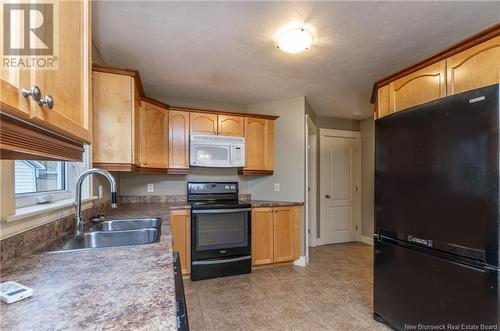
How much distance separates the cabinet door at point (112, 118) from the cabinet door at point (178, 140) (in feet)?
3.26

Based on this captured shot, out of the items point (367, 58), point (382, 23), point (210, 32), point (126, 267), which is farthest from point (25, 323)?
point (367, 58)

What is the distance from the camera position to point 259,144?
355 centimetres

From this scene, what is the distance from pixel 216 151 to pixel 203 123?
404 millimetres

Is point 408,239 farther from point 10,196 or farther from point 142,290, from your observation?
point 10,196

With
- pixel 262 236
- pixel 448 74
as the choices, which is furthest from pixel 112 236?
pixel 448 74

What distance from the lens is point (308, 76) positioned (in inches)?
110

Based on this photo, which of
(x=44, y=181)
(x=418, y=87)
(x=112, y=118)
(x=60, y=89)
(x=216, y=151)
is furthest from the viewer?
(x=216, y=151)

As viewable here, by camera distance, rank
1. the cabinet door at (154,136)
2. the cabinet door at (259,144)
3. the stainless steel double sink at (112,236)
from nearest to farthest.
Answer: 1. the stainless steel double sink at (112,236)
2. the cabinet door at (154,136)
3. the cabinet door at (259,144)

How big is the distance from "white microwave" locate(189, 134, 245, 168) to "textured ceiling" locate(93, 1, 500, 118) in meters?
0.66

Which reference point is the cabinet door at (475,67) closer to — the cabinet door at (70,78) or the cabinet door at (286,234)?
the cabinet door at (70,78)

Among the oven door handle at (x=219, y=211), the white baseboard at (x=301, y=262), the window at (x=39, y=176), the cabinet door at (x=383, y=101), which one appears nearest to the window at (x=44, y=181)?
the window at (x=39, y=176)

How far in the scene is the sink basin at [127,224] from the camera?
1836 millimetres

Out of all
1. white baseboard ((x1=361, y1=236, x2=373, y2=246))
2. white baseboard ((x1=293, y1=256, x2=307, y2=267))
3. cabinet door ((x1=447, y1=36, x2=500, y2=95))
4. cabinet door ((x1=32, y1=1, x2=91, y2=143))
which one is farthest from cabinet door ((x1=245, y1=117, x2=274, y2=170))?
cabinet door ((x1=32, y1=1, x2=91, y2=143))

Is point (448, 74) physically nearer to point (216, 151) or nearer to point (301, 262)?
point (216, 151)
